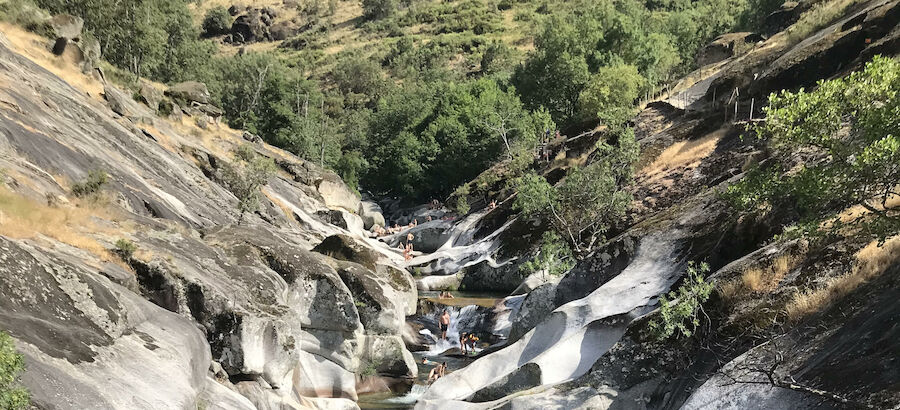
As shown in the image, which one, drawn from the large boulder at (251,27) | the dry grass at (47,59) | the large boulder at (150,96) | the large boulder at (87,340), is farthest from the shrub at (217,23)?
the large boulder at (87,340)

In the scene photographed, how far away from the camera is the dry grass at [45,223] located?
12781 millimetres

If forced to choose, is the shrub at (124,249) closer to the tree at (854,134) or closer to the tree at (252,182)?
the tree at (854,134)

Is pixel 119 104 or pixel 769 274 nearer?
pixel 769 274

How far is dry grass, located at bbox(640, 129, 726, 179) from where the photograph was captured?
3616 centimetres

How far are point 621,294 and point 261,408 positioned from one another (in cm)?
1281

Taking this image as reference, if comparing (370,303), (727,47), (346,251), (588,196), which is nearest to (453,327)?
(346,251)

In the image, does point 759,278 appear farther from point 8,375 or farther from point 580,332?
point 8,375

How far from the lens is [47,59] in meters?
39.6

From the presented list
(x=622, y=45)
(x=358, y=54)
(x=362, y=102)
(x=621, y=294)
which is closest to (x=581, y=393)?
(x=621, y=294)

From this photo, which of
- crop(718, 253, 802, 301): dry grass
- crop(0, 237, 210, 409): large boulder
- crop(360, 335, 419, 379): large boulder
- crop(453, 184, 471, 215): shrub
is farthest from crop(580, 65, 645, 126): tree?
crop(0, 237, 210, 409): large boulder

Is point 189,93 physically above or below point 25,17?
below

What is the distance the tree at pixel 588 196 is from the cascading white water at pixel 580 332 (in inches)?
303

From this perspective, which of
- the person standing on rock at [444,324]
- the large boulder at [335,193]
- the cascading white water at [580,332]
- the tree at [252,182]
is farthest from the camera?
the large boulder at [335,193]

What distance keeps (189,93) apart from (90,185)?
133 feet
